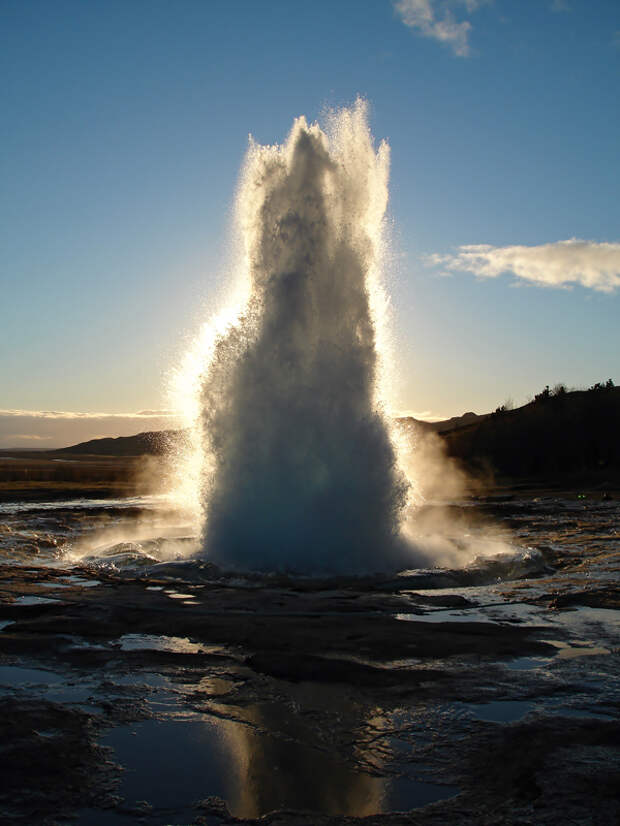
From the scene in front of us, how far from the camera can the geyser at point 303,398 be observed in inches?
572

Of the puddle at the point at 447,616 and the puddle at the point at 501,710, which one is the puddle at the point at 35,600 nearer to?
the puddle at the point at 447,616

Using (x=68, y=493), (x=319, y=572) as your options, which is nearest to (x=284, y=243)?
(x=319, y=572)

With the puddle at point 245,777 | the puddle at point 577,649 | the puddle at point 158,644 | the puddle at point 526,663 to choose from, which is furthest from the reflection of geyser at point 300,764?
the puddle at point 577,649

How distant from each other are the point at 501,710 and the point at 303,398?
32.8 feet

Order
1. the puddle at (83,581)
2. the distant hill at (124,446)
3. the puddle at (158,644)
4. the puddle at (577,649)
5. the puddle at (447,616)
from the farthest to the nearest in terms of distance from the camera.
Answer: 1. the distant hill at (124,446)
2. the puddle at (83,581)
3. the puddle at (447,616)
4. the puddle at (158,644)
5. the puddle at (577,649)

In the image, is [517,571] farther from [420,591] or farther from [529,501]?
[529,501]

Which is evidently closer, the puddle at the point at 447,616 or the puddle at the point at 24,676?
the puddle at the point at 24,676

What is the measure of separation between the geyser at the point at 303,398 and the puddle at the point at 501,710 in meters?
7.60

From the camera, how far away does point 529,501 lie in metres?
35.7

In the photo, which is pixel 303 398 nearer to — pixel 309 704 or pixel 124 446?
pixel 309 704

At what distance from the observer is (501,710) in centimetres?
582

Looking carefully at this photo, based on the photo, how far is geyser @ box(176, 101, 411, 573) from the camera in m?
14.5

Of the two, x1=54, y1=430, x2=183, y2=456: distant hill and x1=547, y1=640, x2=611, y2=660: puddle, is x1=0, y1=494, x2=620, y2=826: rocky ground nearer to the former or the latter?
x1=547, y1=640, x2=611, y2=660: puddle

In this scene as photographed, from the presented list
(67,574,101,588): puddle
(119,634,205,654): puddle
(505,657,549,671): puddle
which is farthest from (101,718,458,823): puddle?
(67,574,101,588): puddle
